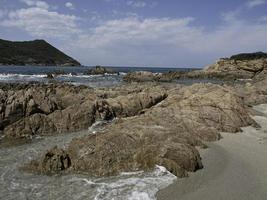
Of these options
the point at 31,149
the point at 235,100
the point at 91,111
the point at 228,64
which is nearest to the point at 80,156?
the point at 31,149

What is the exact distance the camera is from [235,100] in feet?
67.8

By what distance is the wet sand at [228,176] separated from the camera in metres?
9.69

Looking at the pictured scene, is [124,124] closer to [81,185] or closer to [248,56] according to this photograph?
[81,185]

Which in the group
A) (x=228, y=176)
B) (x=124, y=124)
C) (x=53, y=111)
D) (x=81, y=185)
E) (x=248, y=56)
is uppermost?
(x=248, y=56)

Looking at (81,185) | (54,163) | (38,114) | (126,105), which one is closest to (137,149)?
(81,185)

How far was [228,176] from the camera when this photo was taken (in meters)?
11.1

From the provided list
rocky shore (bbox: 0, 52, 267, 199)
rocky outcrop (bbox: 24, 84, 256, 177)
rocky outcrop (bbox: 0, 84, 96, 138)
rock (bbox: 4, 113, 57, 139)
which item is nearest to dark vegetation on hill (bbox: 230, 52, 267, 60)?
rocky shore (bbox: 0, 52, 267, 199)

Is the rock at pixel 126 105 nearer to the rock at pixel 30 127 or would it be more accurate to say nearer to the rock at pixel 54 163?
the rock at pixel 30 127

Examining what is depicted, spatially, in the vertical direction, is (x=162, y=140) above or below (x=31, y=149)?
above

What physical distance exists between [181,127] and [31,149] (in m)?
5.92

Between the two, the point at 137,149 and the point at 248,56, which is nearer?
the point at 137,149

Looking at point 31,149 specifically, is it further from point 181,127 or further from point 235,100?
point 235,100

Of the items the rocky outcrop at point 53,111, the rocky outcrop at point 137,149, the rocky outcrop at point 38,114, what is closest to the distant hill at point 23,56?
the rocky outcrop at point 53,111

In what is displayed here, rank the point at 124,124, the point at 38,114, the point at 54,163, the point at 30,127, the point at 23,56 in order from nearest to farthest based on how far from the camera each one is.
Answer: the point at 54,163 < the point at 124,124 < the point at 30,127 < the point at 38,114 < the point at 23,56
